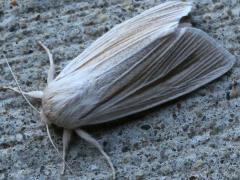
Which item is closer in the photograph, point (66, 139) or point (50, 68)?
point (66, 139)

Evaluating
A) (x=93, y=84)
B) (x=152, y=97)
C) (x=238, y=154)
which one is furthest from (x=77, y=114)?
(x=238, y=154)

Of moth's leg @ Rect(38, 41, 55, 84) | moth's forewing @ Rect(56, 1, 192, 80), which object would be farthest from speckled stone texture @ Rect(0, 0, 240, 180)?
moth's forewing @ Rect(56, 1, 192, 80)

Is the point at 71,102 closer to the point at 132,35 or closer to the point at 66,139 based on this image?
the point at 66,139

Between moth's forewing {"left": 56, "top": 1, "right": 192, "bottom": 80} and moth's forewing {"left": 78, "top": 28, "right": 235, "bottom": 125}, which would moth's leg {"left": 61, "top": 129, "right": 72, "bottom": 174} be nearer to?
moth's forewing {"left": 78, "top": 28, "right": 235, "bottom": 125}

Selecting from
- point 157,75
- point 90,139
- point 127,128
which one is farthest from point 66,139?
point 157,75

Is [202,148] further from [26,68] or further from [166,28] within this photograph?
[26,68]
